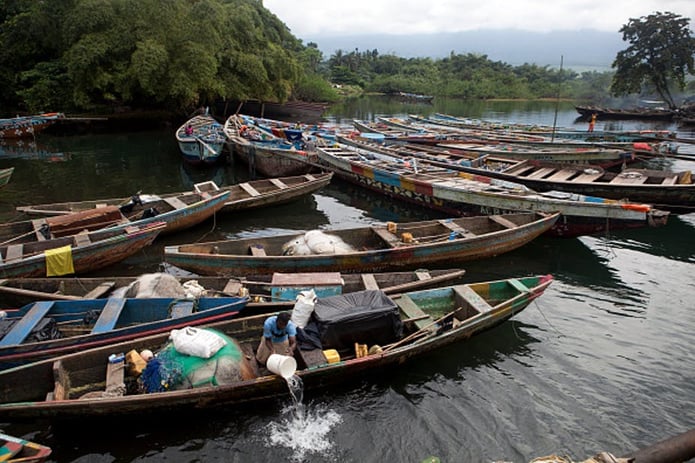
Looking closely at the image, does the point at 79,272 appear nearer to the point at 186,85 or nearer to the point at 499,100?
the point at 186,85

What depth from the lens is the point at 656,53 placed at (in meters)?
40.3

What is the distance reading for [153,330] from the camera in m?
6.89

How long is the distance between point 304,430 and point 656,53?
4851 centimetres

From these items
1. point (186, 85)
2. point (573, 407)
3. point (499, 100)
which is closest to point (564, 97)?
point (499, 100)

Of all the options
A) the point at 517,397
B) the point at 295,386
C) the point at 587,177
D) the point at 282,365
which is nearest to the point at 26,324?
the point at 282,365

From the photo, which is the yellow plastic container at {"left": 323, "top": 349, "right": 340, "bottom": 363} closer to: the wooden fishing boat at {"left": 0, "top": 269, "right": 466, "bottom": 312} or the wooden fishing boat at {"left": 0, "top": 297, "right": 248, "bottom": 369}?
the wooden fishing boat at {"left": 0, "top": 269, "right": 466, "bottom": 312}

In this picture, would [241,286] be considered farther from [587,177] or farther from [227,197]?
[587,177]

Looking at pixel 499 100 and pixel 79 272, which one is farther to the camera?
pixel 499 100

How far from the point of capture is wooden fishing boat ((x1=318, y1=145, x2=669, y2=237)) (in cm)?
1122

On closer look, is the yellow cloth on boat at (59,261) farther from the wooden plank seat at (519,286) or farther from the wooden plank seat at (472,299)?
the wooden plank seat at (519,286)

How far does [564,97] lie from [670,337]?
73.8 meters

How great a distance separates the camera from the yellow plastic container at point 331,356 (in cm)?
647

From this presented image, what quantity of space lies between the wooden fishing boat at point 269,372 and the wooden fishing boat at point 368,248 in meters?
1.97

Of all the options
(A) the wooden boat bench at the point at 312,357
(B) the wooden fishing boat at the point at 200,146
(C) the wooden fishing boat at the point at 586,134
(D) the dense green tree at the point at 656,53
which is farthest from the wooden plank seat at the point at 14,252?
(D) the dense green tree at the point at 656,53
